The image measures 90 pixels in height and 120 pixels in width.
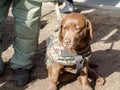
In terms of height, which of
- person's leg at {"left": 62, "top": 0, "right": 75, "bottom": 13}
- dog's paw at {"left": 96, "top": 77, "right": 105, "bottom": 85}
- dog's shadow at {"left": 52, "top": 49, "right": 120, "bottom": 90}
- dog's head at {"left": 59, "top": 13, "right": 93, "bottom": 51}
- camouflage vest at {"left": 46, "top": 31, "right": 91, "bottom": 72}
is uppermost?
dog's head at {"left": 59, "top": 13, "right": 93, "bottom": 51}

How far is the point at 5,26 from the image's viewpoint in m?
4.64

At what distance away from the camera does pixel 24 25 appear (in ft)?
10.6

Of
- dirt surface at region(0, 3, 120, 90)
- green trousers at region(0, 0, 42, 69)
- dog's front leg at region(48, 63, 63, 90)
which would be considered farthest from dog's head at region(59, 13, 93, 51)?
dirt surface at region(0, 3, 120, 90)

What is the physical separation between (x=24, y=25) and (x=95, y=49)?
1088 mm

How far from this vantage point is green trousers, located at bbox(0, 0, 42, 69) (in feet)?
Answer: 10.5

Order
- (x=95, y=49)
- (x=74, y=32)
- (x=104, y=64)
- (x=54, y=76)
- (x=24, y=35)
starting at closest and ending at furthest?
1. (x=74, y=32)
2. (x=54, y=76)
3. (x=24, y=35)
4. (x=104, y=64)
5. (x=95, y=49)

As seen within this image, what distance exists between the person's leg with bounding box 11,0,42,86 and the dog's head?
379 mm

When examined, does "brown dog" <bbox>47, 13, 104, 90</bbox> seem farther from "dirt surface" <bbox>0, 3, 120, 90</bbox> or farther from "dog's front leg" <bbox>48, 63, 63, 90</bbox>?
"dirt surface" <bbox>0, 3, 120, 90</bbox>

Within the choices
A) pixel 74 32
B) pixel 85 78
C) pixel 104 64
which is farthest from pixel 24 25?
pixel 104 64

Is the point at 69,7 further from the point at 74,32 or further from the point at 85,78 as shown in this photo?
the point at 74,32

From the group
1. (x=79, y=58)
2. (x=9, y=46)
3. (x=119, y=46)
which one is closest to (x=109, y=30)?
(x=119, y=46)

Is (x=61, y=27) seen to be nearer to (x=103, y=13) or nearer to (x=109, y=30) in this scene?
(x=109, y=30)

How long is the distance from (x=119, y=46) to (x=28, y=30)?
49.8 inches

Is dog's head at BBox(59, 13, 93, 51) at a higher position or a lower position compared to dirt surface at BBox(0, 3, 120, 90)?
higher
